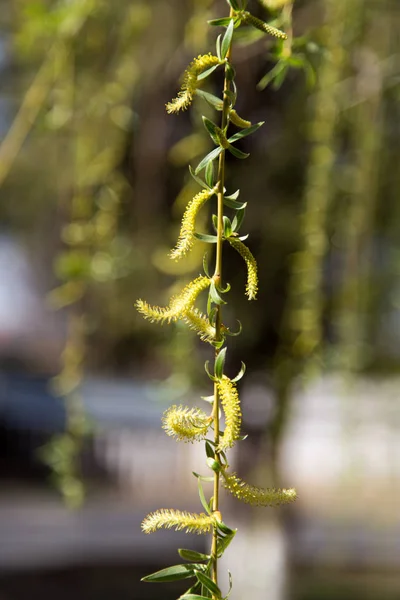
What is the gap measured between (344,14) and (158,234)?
474 mm

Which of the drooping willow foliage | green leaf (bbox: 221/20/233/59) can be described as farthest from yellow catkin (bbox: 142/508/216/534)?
green leaf (bbox: 221/20/233/59)

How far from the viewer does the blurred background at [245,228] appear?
0.58 m

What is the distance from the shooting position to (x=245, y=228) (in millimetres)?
901

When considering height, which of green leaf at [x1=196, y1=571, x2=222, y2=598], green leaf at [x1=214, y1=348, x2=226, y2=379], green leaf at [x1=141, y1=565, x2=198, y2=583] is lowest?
green leaf at [x1=196, y1=571, x2=222, y2=598]

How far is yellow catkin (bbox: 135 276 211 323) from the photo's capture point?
6.5 inches

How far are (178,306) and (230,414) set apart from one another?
0.03 m

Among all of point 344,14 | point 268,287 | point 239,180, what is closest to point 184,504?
point 268,287

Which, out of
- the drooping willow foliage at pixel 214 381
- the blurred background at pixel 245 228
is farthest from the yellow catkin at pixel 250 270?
the blurred background at pixel 245 228

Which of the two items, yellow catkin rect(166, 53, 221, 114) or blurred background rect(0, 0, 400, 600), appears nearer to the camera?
yellow catkin rect(166, 53, 221, 114)

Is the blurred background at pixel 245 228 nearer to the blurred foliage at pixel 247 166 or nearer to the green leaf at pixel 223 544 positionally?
the blurred foliage at pixel 247 166

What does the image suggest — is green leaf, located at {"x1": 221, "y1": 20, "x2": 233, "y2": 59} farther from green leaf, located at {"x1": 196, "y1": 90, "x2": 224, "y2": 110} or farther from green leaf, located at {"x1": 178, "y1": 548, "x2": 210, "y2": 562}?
green leaf, located at {"x1": 178, "y1": 548, "x2": 210, "y2": 562}

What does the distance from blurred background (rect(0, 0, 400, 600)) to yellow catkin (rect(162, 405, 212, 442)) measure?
0.14 metres

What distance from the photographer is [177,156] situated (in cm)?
63

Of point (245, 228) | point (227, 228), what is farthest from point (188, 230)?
point (245, 228)
